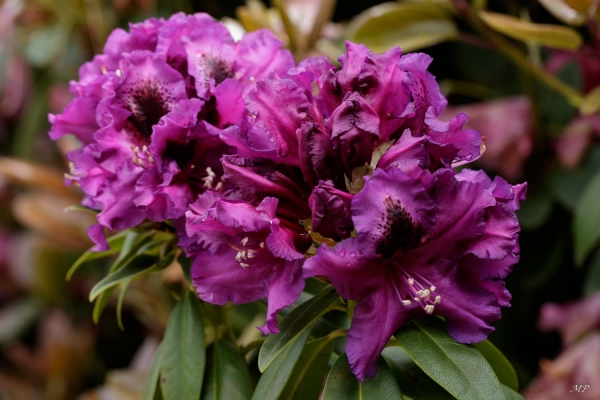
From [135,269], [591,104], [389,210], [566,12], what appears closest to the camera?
[389,210]

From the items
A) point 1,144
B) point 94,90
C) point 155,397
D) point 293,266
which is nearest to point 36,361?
point 1,144

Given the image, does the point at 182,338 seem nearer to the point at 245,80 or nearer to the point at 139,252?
the point at 139,252

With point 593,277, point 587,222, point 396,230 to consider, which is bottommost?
point 593,277

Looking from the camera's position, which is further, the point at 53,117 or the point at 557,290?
the point at 557,290

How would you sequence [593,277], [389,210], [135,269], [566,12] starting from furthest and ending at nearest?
[593,277] → [566,12] → [135,269] → [389,210]

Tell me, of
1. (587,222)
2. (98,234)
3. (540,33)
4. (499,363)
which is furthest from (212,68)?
(587,222)

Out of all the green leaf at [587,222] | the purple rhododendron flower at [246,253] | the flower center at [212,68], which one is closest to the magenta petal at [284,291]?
the purple rhododendron flower at [246,253]

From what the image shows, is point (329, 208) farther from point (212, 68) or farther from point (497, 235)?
point (212, 68)
